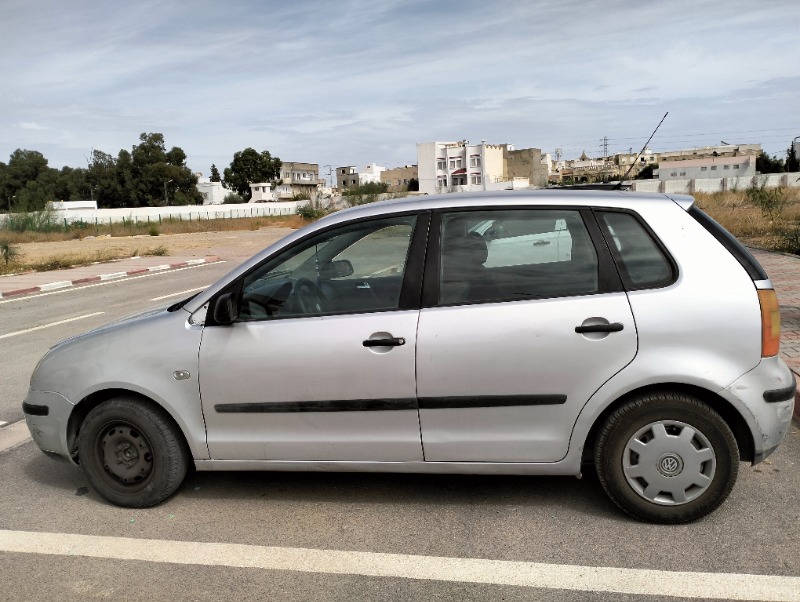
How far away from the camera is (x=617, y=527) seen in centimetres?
344

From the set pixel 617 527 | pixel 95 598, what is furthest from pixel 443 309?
pixel 95 598

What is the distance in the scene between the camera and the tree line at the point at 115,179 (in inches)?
3531

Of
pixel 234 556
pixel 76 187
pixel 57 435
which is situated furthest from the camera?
pixel 76 187

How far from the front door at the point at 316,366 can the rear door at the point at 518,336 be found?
0.46ft

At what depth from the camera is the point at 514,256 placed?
355cm

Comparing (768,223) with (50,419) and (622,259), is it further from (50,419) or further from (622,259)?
(50,419)

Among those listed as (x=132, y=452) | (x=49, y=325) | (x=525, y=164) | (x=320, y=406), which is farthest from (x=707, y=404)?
(x=525, y=164)

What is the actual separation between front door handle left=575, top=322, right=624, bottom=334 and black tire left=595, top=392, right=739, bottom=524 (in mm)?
359

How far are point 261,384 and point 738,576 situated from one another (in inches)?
92.0

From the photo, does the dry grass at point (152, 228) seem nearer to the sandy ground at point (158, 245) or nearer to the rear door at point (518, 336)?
the sandy ground at point (158, 245)

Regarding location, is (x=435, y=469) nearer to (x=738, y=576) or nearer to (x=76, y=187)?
(x=738, y=576)

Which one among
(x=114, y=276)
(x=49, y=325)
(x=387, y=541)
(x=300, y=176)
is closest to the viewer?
(x=387, y=541)

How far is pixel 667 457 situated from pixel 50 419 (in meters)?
3.28

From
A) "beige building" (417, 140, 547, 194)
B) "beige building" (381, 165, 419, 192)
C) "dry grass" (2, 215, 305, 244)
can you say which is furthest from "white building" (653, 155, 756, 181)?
"dry grass" (2, 215, 305, 244)
